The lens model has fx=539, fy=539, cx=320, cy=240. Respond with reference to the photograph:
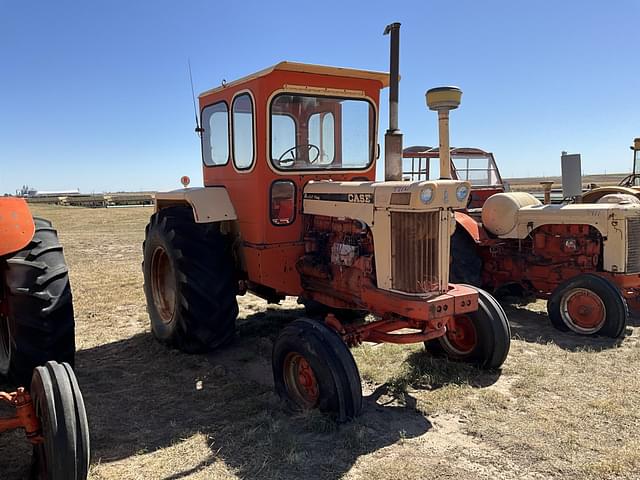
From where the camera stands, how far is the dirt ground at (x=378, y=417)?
308 cm

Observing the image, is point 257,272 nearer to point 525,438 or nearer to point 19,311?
point 19,311

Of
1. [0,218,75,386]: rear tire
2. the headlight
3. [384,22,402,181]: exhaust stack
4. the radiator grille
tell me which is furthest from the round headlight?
the radiator grille

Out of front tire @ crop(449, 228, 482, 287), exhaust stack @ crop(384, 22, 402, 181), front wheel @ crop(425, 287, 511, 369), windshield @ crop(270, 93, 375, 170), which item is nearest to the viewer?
exhaust stack @ crop(384, 22, 402, 181)

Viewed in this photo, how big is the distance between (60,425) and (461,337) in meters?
3.19

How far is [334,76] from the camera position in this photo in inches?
187

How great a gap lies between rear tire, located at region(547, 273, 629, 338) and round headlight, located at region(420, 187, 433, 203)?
293 centimetres

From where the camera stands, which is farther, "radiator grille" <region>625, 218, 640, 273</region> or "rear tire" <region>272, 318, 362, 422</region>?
"radiator grille" <region>625, 218, 640, 273</region>

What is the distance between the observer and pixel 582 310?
5.64 metres

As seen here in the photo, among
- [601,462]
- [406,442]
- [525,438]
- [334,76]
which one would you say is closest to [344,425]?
[406,442]

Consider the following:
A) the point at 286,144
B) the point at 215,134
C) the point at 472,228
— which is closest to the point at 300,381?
the point at 286,144

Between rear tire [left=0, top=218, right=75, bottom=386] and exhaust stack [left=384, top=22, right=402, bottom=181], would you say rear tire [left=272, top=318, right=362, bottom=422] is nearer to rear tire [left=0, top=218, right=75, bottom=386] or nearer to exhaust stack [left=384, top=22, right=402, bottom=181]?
exhaust stack [left=384, top=22, right=402, bottom=181]

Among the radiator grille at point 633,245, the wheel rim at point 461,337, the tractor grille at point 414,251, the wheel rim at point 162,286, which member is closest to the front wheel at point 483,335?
the wheel rim at point 461,337

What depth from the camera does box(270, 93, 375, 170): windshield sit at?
465cm

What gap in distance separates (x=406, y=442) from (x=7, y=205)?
289cm
